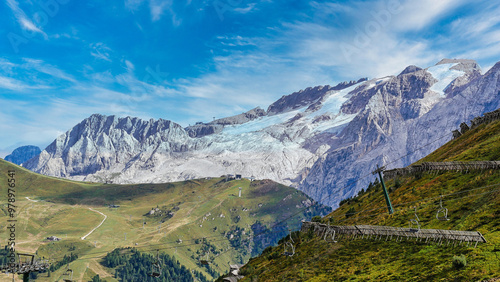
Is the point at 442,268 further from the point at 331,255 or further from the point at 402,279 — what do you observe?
the point at 331,255

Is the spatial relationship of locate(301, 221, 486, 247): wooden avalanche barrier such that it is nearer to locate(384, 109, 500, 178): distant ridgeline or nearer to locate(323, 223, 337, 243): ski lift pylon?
locate(323, 223, 337, 243): ski lift pylon

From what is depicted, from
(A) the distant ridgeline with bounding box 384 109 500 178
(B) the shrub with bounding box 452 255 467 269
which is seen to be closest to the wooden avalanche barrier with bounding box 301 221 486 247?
(B) the shrub with bounding box 452 255 467 269

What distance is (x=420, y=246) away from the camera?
151ft

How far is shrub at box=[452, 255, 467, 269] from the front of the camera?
109ft

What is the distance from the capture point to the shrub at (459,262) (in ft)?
109

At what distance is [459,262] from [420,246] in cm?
1276

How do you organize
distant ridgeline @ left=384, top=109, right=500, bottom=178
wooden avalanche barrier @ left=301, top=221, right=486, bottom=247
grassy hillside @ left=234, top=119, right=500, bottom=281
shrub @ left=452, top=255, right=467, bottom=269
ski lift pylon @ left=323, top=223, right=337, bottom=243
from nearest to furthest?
shrub @ left=452, top=255, right=467, bottom=269 < grassy hillside @ left=234, top=119, right=500, bottom=281 < wooden avalanche barrier @ left=301, top=221, right=486, bottom=247 < distant ridgeline @ left=384, top=109, right=500, bottom=178 < ski lift pylon @ left=323, top=223, right=337, bottom=243

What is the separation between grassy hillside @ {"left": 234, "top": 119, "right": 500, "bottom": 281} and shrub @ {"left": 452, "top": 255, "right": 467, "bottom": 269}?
0.14 metres

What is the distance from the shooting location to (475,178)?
60594 mm

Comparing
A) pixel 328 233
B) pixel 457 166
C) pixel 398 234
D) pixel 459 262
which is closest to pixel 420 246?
pixel 398 234

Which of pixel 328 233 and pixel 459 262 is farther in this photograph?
pixel 328 233

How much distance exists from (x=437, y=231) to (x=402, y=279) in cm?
1065

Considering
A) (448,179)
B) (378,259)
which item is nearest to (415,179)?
(448,179)

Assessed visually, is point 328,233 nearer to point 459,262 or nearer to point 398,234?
point 398,234
